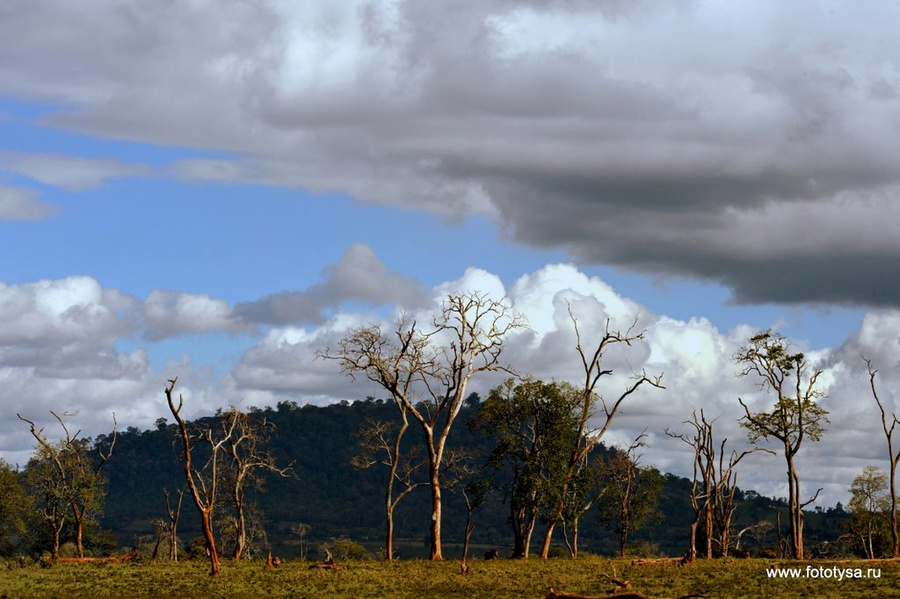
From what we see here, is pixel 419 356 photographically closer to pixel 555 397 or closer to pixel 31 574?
pixel 555 397

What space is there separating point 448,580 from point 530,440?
1268 inches

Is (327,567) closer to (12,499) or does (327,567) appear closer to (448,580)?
(448,580)

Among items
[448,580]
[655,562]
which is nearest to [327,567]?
[448,580]

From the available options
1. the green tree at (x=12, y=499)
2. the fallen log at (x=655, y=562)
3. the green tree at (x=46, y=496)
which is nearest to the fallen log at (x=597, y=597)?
the fallen log at (x=655, y=562)

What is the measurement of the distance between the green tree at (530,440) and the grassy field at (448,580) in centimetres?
1738

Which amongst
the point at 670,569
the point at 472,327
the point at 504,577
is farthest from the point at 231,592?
the point at 472,327

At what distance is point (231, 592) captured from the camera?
145 feet

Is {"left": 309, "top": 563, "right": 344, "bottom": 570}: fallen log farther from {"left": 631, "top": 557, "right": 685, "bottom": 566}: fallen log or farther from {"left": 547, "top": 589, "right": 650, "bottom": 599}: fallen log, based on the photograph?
{"left": 547, "top": 589, "right": 650, "bottom": 599}: fallen log

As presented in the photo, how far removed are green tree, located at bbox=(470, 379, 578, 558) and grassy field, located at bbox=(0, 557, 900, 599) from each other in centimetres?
1738

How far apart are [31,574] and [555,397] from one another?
127ft

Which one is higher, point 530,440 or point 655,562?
point 530,440

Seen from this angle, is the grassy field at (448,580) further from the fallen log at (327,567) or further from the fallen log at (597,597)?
the fallen log at (597,597)

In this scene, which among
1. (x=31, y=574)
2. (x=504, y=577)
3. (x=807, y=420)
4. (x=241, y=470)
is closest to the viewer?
(x=504, y=577)

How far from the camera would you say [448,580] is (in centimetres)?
4762
